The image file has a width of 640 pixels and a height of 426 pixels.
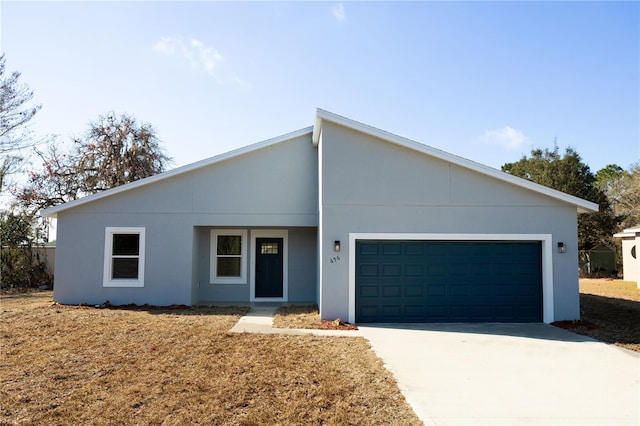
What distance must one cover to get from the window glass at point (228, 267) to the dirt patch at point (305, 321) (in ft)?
9.05

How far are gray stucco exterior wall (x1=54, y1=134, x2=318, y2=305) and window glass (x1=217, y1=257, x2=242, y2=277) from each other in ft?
2.94

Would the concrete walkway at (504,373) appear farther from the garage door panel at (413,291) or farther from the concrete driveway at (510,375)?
the garage door panel at (413,291)

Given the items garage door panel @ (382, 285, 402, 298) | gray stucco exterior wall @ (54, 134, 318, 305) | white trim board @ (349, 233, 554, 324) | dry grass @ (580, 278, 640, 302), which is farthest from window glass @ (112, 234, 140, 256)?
dry grass @ (580, 278, 640, 302)

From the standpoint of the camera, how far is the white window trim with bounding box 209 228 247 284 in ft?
43.5

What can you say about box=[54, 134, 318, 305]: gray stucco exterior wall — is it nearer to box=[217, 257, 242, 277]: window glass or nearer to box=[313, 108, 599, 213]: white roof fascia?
box=[217, 257, 242, 277]: window glass

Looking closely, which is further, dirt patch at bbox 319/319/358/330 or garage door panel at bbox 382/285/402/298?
garage door panel at bbox 382/285/402/298

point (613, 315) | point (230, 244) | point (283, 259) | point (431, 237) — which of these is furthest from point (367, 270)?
point (613, 315)

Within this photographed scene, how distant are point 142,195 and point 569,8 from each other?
1220cm

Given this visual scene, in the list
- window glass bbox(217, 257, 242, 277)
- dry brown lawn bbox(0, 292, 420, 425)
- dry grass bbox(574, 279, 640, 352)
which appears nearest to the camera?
dry brown lawn bbox(0, 292, 420, 425)

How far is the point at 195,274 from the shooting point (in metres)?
12.5

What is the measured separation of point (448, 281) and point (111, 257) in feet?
30.2

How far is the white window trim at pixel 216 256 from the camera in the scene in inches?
522

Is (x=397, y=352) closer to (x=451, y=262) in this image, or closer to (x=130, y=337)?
(x=451, y=262)

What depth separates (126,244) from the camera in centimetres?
1211
